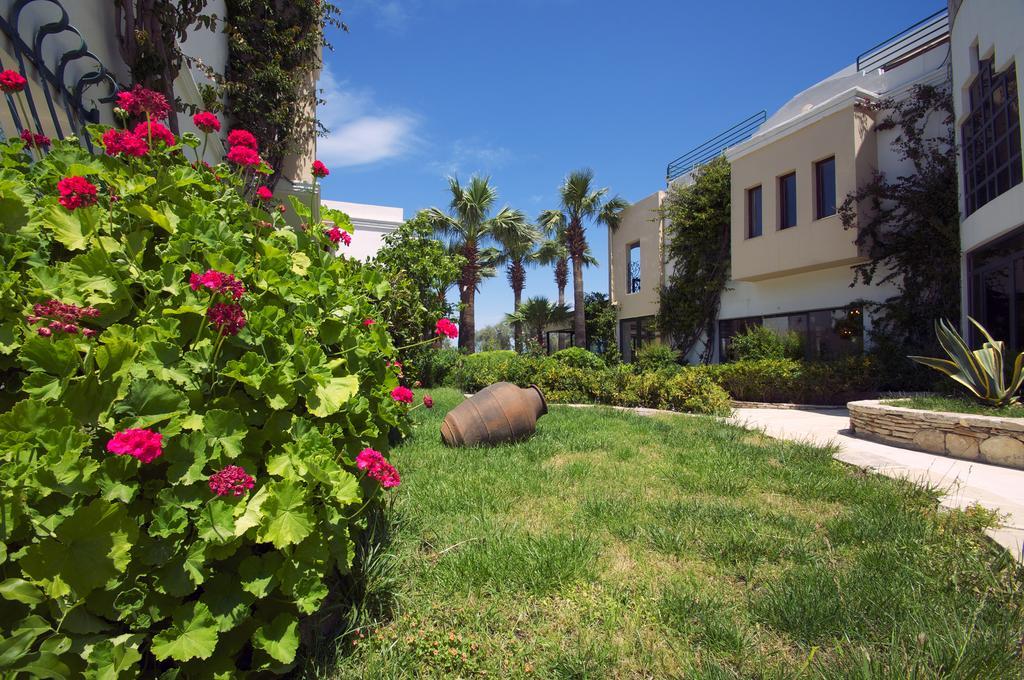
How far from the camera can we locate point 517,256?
25.0 metres

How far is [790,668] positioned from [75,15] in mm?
5619

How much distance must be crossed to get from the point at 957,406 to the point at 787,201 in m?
8.42

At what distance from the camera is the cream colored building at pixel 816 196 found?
11250 mm

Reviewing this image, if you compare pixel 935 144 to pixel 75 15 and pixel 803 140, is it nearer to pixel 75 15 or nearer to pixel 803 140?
pixel 803 140

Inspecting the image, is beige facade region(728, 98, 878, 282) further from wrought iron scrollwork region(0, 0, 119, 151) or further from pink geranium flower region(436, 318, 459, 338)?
wrought iron scrollwork region(0, 0, 119, 151)

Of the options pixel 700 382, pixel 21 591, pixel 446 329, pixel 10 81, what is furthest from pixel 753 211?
pixel 21 591

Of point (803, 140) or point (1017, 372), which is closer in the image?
point (1017, 372)

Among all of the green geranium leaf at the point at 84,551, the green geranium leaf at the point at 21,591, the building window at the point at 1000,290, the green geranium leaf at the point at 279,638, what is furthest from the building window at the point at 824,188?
the green geranium leaf at the point at 21,591

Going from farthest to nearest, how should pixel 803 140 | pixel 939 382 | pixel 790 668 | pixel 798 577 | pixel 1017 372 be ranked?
pixel 803 140
pixel 939 382
pixel 1017 372
pixel 798 577
pixel 790 668

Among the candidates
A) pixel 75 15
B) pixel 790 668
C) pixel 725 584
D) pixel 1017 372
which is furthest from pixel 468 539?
pixel 1017 372

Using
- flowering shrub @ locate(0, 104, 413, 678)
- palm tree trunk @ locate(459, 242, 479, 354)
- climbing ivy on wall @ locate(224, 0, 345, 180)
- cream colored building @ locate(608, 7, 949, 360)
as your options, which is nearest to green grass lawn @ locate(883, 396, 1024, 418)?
cream colored building @ locate(608, 7, 949, 360)

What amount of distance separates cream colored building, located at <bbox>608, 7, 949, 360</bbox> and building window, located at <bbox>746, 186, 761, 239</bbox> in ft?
0.09

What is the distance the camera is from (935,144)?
417 inches

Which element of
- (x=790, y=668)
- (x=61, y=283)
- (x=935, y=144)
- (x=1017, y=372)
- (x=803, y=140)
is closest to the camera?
(x=61, y=283)
